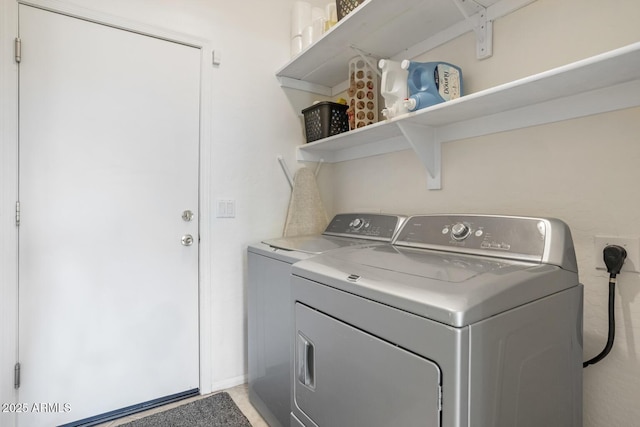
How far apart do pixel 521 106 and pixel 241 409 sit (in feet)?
6.48

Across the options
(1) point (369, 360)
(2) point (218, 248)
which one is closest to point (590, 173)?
(1) point (369, 360)

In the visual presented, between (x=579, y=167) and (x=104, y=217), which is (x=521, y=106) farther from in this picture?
(x=104, y=217)

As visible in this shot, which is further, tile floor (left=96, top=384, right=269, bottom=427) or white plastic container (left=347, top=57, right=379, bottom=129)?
white plastic container (left=347, top=57, right=379, bottom=129)

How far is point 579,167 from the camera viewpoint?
1150 millimetres

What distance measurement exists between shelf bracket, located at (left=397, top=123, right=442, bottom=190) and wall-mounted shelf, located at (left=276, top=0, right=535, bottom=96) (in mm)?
385

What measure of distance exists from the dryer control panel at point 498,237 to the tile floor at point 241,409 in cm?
120

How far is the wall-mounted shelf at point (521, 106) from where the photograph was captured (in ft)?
3.12

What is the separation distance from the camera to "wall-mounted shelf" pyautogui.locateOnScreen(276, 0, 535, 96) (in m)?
1.40

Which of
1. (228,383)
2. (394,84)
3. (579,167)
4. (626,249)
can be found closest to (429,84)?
(394,84)

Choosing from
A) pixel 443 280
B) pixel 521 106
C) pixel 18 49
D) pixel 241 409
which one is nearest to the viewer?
pixel 443 280

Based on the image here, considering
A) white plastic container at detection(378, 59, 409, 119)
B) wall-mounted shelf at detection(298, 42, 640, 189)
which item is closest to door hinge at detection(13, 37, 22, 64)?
wall-mounted shelf at detection(298, 42, 640, 189)

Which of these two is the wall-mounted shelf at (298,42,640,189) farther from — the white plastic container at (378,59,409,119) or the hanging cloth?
the hanging cloth

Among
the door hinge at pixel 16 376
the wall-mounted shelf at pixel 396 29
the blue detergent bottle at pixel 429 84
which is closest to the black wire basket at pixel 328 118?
the wall-mounted shelf at pixel 396 29

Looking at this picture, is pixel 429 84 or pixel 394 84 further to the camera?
pixel 394 84
